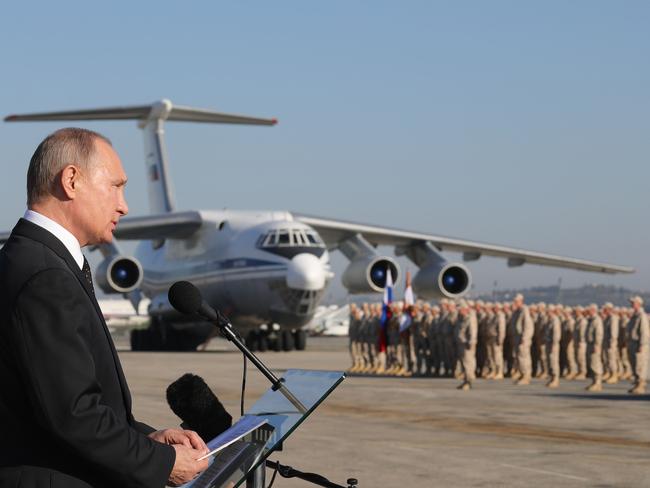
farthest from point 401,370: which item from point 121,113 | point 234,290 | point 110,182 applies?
point 110,182

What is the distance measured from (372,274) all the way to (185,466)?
27645 millimetres

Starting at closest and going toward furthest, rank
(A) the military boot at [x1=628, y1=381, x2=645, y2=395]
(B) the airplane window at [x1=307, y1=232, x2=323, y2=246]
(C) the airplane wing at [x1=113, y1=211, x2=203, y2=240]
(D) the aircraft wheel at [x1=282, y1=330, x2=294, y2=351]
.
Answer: (A) the military boot at [x1=628, y1=381, x2=645, y2=395]
(B) the airplane window at [x1=307, y1=232, x2=323, y2=246]
(C) the airplane wing at [x1=113, y1=211, x2=203, y2=240]
(D) the aircraft wheel at [x1=282, y1=330, x2=294, y2=351]

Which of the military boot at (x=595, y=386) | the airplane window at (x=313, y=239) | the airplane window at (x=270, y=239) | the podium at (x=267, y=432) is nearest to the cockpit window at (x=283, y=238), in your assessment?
the airplane window at (x=270, y=239)

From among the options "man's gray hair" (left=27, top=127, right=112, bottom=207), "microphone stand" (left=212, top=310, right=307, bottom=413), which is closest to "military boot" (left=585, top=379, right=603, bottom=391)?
"microphone stand" (left=212, top=310, right=307, bottom=413)

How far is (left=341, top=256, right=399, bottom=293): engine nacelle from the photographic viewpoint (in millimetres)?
30219

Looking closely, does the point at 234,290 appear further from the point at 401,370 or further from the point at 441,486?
the point at 441,486

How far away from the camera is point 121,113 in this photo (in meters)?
37.3

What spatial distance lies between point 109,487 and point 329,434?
9122mm

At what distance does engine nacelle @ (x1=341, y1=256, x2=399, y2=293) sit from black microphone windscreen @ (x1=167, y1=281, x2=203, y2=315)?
26.4m

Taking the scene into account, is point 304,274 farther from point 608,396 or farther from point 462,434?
point 462,434

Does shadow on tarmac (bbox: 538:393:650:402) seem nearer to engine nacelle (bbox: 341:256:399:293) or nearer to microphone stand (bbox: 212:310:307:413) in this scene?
engine nacelle (bbox: 341:256:399:293)

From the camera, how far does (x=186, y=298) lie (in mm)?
3521

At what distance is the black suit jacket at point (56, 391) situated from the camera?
2.51 m

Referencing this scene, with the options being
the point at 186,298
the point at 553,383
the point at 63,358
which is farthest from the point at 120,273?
the point at 63,358
